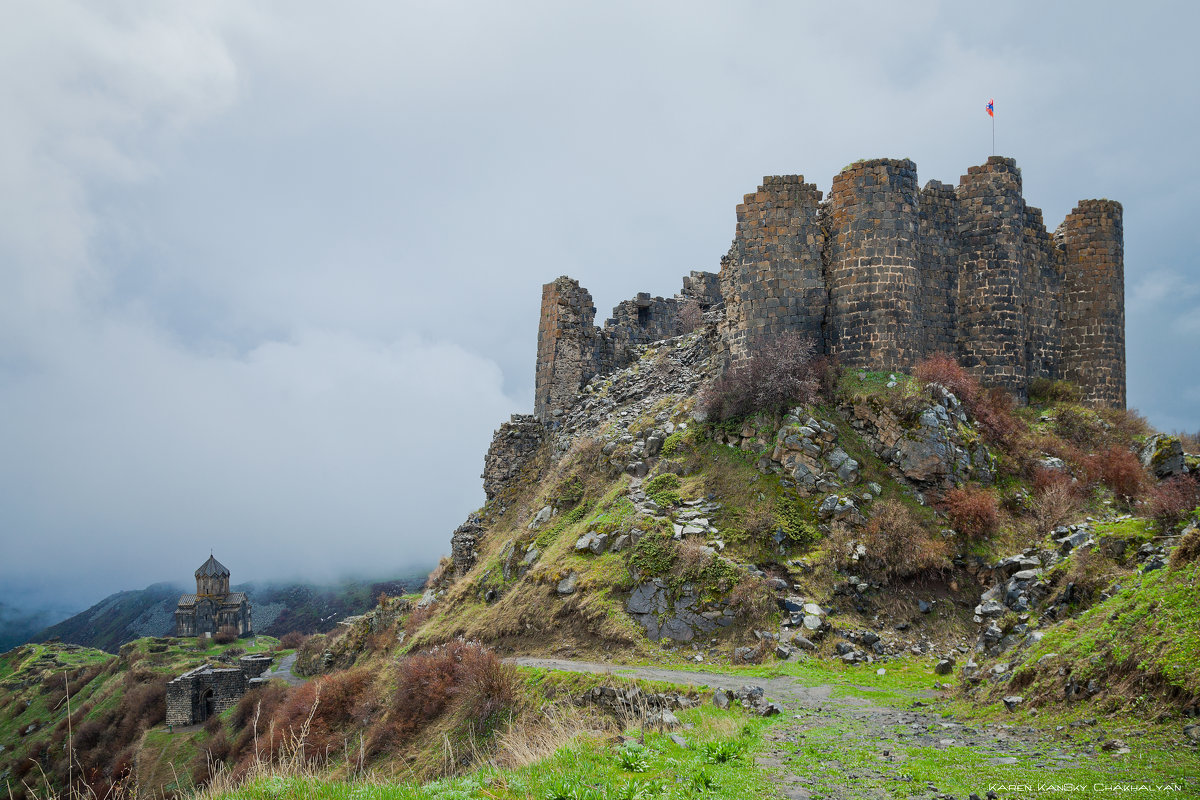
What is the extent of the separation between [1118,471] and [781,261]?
10313mm

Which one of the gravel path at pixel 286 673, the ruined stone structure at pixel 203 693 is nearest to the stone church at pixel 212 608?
the gravel path at pixel 286 673

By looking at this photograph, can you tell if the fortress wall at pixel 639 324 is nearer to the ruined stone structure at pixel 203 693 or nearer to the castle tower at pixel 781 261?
the castle tower at pixel 781 261

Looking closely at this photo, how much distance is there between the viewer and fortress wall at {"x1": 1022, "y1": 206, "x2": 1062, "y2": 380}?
2341 cm

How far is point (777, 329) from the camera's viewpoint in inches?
868

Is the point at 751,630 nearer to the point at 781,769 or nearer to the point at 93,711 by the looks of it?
the point at 781,769

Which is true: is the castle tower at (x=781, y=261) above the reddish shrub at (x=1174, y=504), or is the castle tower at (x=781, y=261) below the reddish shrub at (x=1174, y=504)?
above

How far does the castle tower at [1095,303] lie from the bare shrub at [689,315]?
14.8 m

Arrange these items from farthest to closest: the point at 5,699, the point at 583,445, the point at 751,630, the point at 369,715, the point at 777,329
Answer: the point at 5,699 → the point at 583,445 → the point at 777,329 → the point at 369,715 → the point at 751,630

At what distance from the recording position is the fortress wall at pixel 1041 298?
23406 mm

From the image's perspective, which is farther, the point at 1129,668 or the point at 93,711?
the point at 93,711

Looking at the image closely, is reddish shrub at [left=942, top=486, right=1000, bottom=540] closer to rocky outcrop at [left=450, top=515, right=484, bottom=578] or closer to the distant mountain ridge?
rocky outcrop at [left=450, top=515, right=484, bottom=578]

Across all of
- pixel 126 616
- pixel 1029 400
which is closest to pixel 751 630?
pixel 1029 400

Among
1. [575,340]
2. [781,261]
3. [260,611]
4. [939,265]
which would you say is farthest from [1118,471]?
[260,611]

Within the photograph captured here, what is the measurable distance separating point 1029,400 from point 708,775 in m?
20.4
